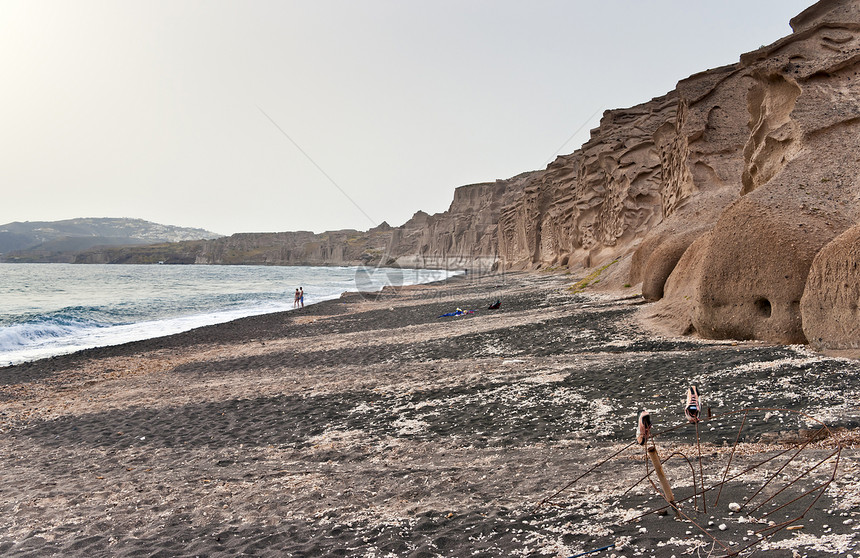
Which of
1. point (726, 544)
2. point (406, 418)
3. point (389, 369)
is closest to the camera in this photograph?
point (726, 544)

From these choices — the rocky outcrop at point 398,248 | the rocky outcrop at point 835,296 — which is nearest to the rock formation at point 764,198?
the rocky outcrop at point 835,296

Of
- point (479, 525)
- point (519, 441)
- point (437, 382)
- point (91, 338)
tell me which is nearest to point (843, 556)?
point (479, 525)

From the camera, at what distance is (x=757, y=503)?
11.3 feet

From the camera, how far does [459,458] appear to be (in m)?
5.71

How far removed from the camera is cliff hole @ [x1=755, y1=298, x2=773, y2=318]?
8.28m

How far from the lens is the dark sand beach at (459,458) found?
3.61 meters

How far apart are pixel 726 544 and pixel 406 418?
15.5 feet

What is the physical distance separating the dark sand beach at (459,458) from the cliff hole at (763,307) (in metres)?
0.69

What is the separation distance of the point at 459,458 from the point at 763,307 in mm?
5616

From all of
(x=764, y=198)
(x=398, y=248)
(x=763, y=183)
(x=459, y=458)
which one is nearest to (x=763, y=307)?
(x=764, y=198)

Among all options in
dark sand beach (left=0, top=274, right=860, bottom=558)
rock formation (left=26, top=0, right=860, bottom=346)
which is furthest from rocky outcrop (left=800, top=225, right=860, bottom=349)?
dark sand beach (left=0, top=274, right=860, bottom=558)

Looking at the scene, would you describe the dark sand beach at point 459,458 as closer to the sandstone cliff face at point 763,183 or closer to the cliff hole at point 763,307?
the cliff hole at point 763,307

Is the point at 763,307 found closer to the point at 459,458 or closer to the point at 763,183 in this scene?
the point at 763,183

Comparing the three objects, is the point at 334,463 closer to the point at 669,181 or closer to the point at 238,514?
the point at 238,514
